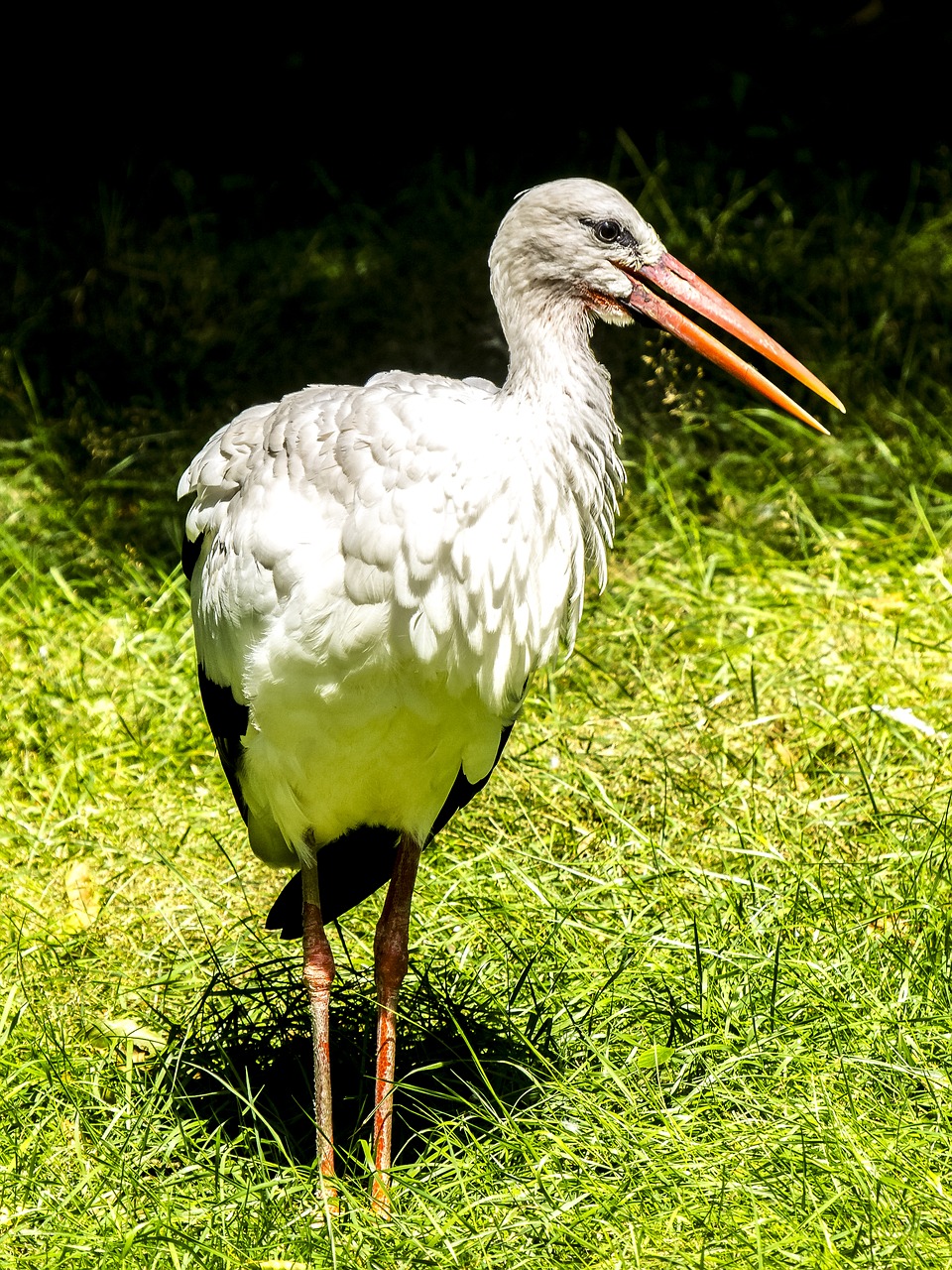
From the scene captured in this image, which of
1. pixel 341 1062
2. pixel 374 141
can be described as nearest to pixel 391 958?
pixel 341 1062

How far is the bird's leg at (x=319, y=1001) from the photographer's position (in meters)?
2.73

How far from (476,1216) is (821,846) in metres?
1.28

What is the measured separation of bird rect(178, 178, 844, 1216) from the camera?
240 centimetres

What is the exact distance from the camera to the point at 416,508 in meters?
2.37

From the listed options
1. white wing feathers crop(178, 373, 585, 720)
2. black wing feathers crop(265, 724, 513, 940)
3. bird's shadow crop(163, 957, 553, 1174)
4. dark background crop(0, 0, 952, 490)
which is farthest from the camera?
dark background crop(0, 0, 952, 490)

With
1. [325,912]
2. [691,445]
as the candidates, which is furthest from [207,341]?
[325,912]

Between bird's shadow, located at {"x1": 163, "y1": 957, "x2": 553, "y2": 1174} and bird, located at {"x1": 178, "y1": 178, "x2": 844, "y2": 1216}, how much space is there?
16 cm

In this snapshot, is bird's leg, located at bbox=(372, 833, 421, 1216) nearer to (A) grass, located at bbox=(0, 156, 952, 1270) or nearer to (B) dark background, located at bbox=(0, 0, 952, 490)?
(A) grass, located at bbox=(0, 156, 952, 1270)

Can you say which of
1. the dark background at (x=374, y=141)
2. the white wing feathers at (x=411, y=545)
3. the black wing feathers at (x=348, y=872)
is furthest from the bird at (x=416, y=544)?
the dark background at (x=374, y=141)

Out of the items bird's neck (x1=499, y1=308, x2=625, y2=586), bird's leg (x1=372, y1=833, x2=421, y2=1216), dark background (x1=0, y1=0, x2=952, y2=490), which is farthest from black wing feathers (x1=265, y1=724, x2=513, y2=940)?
dark background (x1=0, y1=0, x2=952, y2=490)

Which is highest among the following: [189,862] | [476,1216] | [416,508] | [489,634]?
[416,508]

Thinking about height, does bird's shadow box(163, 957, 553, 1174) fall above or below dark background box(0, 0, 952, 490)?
below

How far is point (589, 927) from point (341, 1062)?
1.79 feet

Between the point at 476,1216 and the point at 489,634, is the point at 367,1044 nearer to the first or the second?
the point at 476,1216
